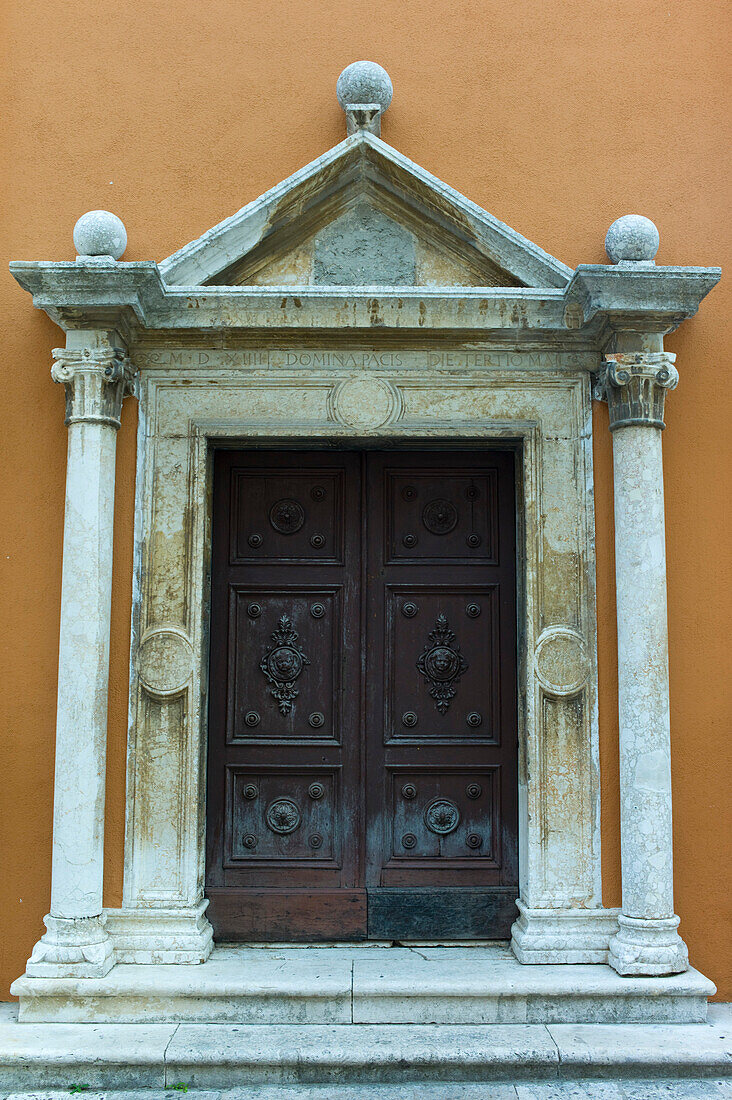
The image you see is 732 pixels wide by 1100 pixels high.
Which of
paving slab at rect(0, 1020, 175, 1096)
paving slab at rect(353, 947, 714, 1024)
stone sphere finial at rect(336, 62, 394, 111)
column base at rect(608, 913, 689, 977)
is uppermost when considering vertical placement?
stone sphere finial at rect(336, 62, 394, 111)

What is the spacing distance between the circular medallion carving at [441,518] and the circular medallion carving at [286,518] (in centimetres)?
62

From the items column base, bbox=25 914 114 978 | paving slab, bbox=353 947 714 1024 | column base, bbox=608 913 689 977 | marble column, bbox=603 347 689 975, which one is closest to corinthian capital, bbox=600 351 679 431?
marble column, bbox=603 347 689 975

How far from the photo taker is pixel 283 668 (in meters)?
4.41

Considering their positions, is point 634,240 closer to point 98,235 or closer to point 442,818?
point 98,235

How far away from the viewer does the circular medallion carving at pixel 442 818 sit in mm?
4363

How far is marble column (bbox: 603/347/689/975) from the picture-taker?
3.92 metres

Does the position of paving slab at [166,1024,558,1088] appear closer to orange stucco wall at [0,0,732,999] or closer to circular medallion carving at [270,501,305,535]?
orange stucco wall at [0,0,732,999]

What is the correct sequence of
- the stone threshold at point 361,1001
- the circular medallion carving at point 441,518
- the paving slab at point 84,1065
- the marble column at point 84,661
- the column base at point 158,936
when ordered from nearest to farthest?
the paving slab at point 84,1065, the stone threshold at point 361,1001, the marble column at point 84,661, the column base at point 158,936, the circular medallion carving at point 441,518

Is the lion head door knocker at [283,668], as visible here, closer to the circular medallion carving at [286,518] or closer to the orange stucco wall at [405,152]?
the circular medallion carving at [286,518]

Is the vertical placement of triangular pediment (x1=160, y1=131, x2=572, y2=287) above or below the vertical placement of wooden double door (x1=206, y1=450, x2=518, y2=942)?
above

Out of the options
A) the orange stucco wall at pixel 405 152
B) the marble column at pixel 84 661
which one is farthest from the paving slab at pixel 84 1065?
the orange stucco wall at pixel 405 152

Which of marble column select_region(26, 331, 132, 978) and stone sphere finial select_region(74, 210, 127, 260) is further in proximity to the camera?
stone sphere finial select_region(74, 210, 127, 260)

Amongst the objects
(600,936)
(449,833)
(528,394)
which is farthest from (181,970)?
(528,394)

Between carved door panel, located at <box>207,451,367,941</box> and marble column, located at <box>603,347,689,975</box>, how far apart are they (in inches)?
48.2
